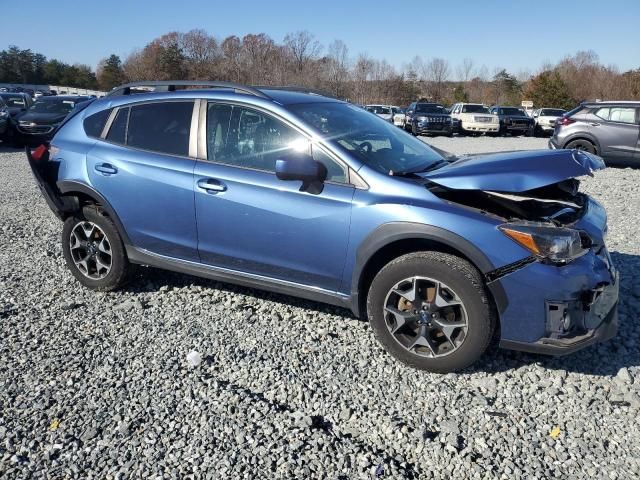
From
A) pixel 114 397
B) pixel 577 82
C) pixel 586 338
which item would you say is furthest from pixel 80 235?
pixel 577 82

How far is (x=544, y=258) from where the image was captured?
3000mm

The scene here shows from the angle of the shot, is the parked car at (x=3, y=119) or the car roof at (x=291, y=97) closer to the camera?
the car roof at (x=291, y=97)

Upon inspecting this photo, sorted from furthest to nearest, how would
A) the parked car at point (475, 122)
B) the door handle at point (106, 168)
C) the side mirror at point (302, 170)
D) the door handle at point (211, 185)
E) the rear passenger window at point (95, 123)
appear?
1. the parked car at point (475, 122)
2. the rear passenger window at point (95, 123)
3. the door handle at point (106, 168)
4. the door handle at point (211, 185)
5. the side mirror at point (302, 170)

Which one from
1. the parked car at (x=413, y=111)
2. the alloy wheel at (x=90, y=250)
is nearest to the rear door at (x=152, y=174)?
the alloy wheel at (x=90, y=250)

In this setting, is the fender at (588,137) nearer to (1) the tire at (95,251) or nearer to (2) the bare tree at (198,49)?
(1) the tire at (95,251)

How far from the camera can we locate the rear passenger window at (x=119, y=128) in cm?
446

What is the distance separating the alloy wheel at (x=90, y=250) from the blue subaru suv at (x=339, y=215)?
0.07ft

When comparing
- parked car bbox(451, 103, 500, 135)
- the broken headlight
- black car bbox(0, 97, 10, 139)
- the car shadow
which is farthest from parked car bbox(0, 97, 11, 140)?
parked car bbox(451, 103, 500, 135)

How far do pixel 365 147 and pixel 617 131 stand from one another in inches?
448

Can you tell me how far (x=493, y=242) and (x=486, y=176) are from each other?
43cm

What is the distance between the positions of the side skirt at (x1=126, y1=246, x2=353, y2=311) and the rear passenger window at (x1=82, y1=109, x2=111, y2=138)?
1075 mm

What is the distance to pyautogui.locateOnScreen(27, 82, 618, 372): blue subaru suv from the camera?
3.10 meters

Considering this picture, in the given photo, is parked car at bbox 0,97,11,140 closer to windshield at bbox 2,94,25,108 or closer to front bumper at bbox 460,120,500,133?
windshield at bbox 2,94,25,108

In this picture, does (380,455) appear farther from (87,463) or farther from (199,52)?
(199,52)
